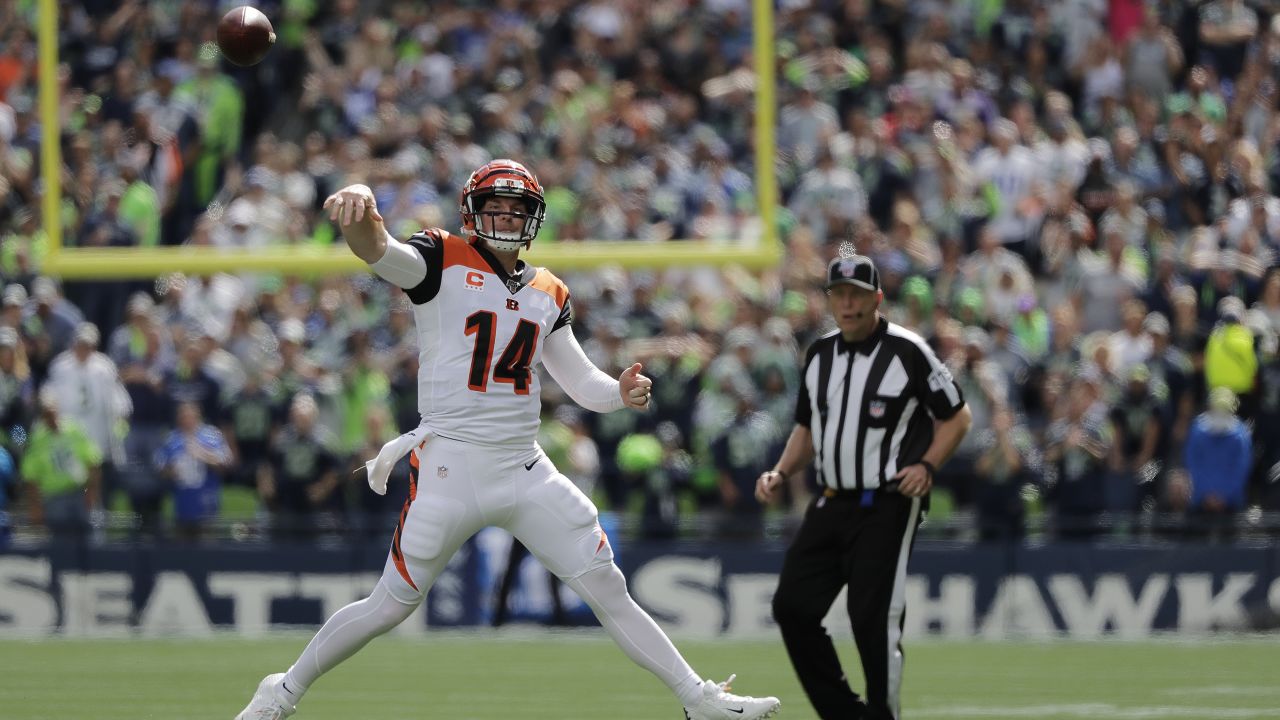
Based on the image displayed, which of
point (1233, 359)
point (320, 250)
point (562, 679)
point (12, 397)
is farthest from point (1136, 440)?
point (12, 397)

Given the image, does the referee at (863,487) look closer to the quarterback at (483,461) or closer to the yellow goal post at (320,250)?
the quarterback at (483,461)

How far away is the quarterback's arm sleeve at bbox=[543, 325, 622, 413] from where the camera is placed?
7.84 meters

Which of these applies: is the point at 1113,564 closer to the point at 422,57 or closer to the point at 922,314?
the point at 922,314

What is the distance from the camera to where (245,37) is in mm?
8992

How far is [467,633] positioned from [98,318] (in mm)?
4544

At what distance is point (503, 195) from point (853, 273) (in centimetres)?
140

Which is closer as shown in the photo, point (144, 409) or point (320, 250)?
point (320, 250)

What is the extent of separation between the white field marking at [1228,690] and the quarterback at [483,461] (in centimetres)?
352

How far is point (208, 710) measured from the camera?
9180 millimetres

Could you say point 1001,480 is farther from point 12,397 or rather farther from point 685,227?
point 12,397

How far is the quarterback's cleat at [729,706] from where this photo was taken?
746 cm

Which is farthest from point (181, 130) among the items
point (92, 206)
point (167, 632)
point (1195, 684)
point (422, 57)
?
point (1195, 684)

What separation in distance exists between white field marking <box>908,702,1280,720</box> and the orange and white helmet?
9.80 feet

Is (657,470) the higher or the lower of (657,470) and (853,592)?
the lower
